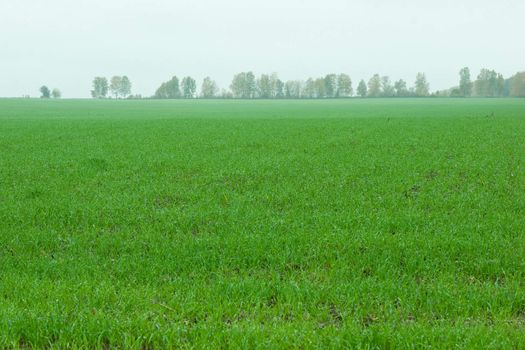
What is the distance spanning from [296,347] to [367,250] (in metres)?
3.24

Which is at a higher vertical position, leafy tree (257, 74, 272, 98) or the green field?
leafy tree (257, 74, 272, 98)

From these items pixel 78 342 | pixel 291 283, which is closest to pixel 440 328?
pixel 291 283

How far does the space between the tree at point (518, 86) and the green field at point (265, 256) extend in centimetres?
17520

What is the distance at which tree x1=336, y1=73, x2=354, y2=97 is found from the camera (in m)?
186

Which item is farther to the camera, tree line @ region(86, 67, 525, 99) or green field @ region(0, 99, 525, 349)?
tree line @ region(86, 67, 525, 99)

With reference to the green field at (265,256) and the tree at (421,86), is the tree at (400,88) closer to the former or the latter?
the tree at (421,86)

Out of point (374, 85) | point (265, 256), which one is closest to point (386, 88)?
point (374, 85)

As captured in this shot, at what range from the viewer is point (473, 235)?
7980 mm

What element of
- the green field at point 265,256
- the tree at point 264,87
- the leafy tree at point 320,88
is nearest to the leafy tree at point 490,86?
the leafy tree at point 320,88

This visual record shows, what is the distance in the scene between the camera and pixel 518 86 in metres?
170

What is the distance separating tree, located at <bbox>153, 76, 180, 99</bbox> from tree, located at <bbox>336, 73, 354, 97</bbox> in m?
64.0

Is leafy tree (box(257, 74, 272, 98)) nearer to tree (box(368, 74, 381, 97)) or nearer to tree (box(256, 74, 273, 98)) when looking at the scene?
tree (box(256, 74, 273, 98))

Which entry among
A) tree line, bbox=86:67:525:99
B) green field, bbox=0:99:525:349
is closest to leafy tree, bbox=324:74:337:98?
tree line, bbox=86:67:525:99

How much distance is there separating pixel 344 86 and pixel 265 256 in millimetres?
184627
